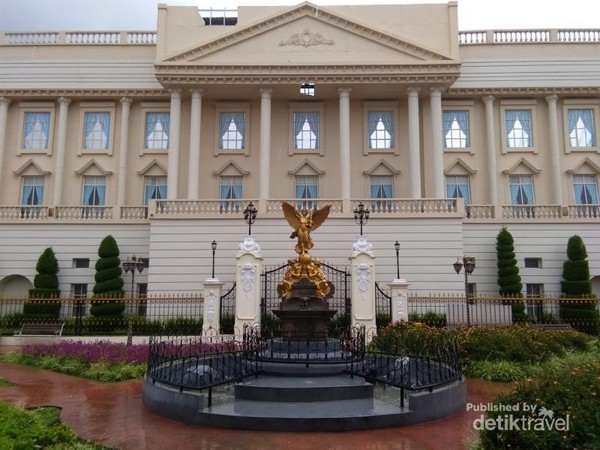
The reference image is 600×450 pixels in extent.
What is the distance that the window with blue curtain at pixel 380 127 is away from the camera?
30.5 m

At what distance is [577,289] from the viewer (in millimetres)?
25562

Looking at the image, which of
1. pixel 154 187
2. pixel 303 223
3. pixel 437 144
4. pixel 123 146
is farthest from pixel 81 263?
pixel 437 144

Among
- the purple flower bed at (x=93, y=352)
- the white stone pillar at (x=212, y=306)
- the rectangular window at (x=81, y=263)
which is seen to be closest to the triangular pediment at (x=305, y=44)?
the rectangular window at (x=81, y=263)

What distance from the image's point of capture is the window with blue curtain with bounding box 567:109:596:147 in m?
30.8

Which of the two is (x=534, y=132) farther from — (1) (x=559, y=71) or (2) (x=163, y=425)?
(2) (x=163, y=425)

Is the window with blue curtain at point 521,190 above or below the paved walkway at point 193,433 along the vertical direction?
above

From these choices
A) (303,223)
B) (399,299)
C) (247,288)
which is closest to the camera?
(303,223)

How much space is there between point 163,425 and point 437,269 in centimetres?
1768

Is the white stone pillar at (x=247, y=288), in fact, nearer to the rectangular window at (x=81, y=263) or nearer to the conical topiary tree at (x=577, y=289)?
the rectangular window at (x=81, y=263)

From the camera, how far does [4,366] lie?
15.5 metres

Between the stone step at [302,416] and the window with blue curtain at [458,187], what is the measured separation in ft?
76.5

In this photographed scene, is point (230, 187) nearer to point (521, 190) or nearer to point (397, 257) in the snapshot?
point (397, 257)

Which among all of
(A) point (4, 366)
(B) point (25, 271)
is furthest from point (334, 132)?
(A) point (4, 366)

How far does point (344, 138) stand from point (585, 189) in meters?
15.0
